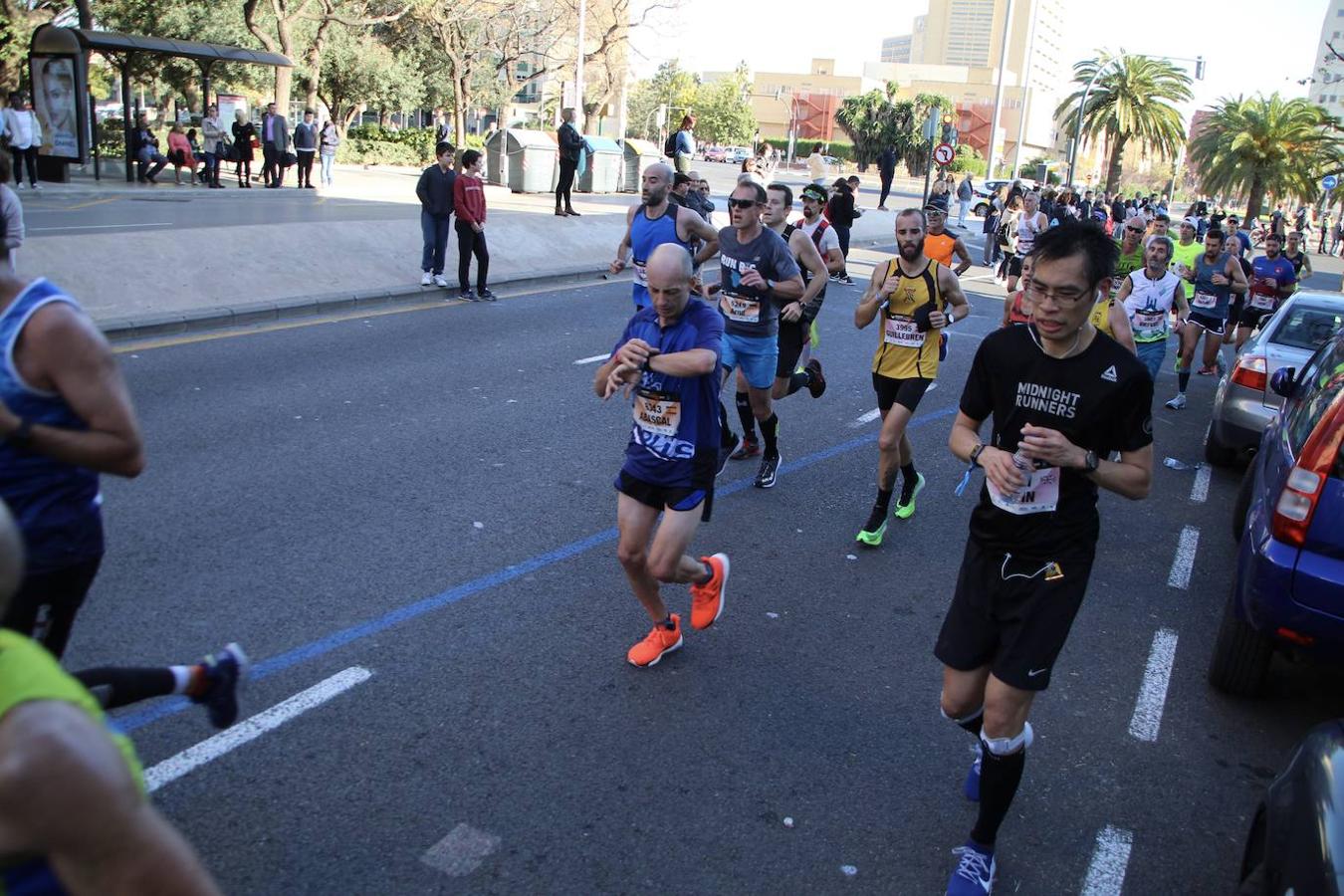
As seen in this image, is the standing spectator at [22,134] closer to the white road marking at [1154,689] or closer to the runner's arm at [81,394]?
the runner's arm at [81,394]

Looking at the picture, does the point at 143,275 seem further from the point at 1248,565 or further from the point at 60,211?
the point at 1248,565

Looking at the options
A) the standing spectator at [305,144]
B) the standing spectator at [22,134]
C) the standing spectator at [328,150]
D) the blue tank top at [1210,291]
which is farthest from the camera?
the standing spectator at [328,150]

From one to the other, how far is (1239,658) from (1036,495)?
206 centimetres

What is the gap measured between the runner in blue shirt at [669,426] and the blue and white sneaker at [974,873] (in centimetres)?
166

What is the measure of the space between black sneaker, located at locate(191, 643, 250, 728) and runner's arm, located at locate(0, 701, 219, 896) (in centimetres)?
187

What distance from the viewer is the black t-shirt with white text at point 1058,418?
3262mm

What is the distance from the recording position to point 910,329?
6.49 meters

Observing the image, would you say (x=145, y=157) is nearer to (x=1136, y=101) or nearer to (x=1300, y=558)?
(x=1300, y=558)

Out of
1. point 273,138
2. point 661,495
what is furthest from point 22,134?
point 661,495

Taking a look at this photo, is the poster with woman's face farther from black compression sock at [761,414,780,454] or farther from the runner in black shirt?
the runner in black shirt

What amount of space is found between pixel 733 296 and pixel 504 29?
144 ft

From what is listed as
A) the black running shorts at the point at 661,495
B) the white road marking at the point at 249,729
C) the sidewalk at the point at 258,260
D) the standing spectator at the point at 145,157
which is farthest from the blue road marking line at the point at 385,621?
the standing spectator at the point at 145,157

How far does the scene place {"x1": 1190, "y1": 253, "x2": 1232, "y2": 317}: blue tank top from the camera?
40.1 ft

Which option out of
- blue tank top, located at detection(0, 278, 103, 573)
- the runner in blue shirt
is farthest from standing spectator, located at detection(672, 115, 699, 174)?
blue tank top, located at detection(0, 278, 103, 573)
